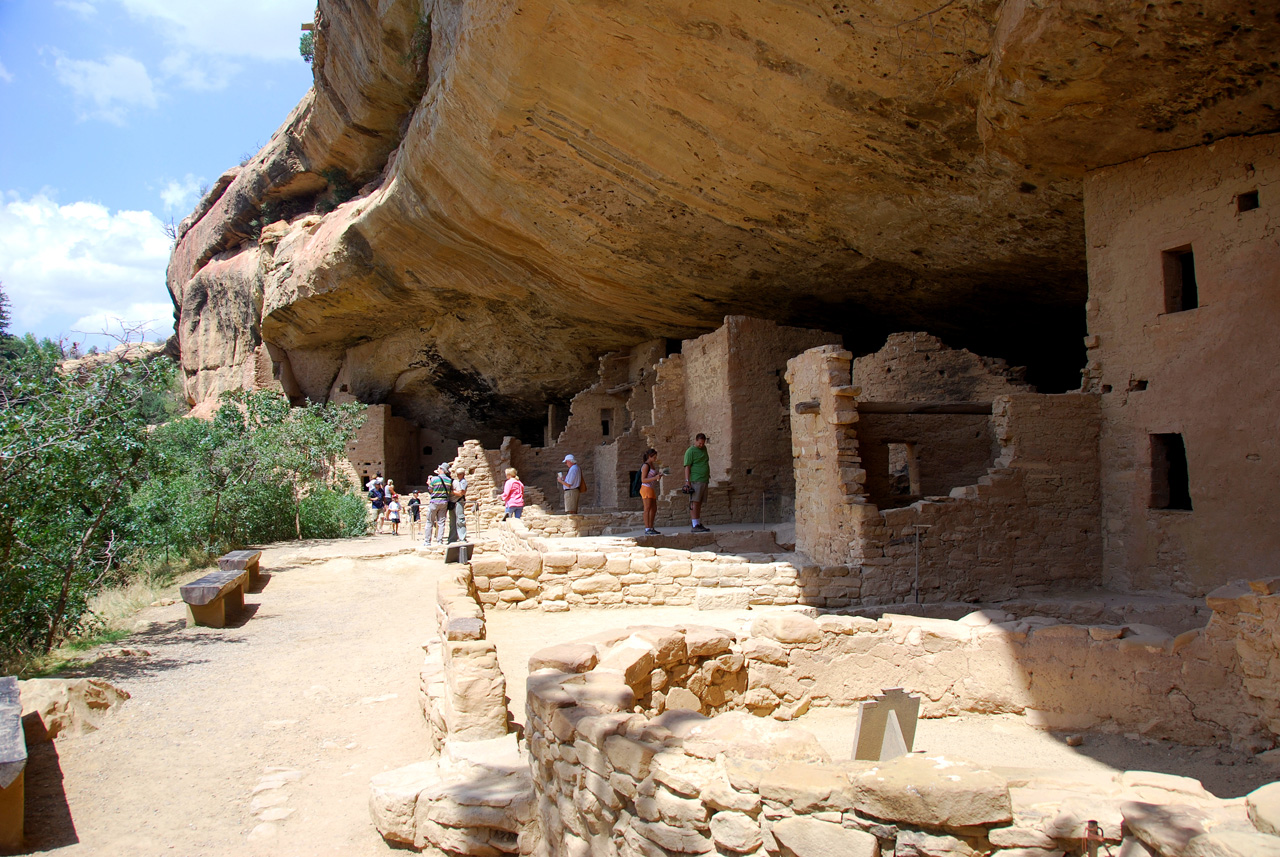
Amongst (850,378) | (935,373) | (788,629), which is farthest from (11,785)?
(935,373)

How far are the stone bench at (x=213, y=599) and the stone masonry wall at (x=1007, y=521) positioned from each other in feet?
19.6

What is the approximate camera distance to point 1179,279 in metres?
7.20

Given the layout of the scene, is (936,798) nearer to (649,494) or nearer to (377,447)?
(649,494)

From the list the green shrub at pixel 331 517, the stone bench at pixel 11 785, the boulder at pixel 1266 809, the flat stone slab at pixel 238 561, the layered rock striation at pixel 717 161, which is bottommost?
the stone bench at pixel 11 785

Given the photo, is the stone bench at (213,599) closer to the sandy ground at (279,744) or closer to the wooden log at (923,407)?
the sandy ground at (279,744)

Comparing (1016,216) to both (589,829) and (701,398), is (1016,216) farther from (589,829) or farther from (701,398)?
(589,829)

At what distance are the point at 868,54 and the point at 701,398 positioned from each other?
7.08 m

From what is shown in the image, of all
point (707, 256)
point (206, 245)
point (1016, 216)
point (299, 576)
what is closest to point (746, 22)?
point (1016, 216)

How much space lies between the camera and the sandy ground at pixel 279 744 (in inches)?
148

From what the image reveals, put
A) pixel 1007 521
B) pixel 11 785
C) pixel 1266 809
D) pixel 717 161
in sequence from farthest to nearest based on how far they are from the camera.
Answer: pixel 717 161, pixel 1007 521, pixel 11 785, pixel 1266 809

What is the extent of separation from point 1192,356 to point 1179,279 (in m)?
0.80

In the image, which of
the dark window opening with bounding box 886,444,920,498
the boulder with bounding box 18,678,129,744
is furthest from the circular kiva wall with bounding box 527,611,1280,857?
the dark window opening with bounding box 886,444,920,498

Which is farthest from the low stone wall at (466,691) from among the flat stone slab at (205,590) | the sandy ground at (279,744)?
the flat stone slab at (205,590)

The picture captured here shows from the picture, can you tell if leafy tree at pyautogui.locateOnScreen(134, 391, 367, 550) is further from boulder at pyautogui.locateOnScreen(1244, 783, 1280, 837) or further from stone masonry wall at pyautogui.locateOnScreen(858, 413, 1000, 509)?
boulder at pyautogui.locateOnScreen(1244, 783, 1280, 837)
